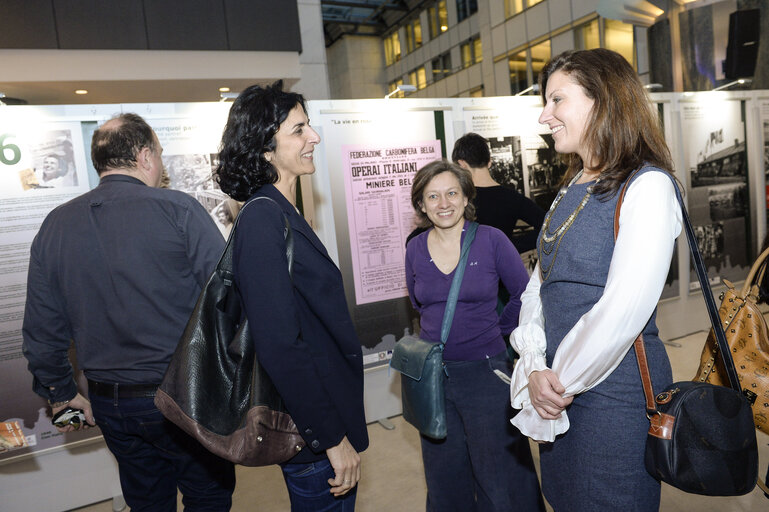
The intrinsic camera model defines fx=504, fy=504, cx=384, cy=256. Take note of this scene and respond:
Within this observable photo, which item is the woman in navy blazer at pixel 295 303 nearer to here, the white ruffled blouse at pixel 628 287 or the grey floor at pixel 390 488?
the white ruffled blouse at pixel 628 287

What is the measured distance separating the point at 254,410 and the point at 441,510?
4.15 feet

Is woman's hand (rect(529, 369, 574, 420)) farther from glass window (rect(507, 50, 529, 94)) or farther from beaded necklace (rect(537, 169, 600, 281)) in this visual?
glass window (rect(507, 50, 529, 94))

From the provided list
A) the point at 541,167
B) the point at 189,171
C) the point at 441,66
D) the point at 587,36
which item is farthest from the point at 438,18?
the point at 189,171

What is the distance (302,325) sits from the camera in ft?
4.12

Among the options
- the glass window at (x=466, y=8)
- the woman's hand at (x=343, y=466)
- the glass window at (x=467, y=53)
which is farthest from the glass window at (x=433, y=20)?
the woman's hand at (x=343, y=466)

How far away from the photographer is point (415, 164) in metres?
3.78

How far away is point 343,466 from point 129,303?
3.44 feet

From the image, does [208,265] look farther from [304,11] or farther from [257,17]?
[304,11]

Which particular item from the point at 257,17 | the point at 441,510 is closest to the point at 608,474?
the point at 441,510

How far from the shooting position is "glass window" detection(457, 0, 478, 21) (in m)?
15.3

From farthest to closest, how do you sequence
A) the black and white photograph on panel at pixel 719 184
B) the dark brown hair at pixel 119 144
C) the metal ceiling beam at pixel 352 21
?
the metal ceiling beam at pixel 352 21 → the black and white photograph on panel at pixel 719 184 → the dark brown hair at pixel 119 144

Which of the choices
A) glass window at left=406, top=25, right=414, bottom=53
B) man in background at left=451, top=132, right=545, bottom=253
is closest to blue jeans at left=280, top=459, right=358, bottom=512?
man in background at left=451, top=132, right=545, bottom=253

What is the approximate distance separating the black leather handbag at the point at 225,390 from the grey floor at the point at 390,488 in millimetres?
1881

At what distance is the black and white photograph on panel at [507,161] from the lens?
4078 mm
